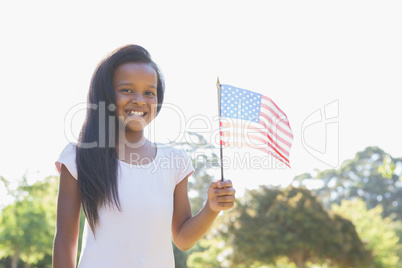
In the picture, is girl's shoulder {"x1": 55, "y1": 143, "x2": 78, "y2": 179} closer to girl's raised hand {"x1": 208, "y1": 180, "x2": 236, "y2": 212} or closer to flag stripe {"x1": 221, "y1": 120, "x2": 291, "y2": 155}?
girl's raised hand {"x1": 208, "y1": 180, "x2": 236, "y2": 212}

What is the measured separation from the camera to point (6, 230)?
22.5 m

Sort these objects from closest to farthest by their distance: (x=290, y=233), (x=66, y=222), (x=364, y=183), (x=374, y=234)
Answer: (x=66, y=222), (x=290, y=233), (x=374, y=234), (x=364, y=183)

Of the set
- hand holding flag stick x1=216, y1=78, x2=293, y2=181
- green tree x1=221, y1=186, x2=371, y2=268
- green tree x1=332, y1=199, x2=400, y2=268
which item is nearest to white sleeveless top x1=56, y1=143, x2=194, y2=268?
hand holding flag stick x1=216, y1=78, x2=293, y2=181

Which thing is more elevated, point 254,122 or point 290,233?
point 254,122

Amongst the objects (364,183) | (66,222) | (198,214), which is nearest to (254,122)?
(198,214)

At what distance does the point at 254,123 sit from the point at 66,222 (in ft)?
6.12

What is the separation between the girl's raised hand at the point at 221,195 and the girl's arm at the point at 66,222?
2.09 feet

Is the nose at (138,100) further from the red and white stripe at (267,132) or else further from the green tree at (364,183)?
the green tree at (364,183)

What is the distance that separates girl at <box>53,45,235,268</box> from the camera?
2.16 meters

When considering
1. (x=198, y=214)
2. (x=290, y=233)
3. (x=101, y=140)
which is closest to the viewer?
(x=101, y=140)

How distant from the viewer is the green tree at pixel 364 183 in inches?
2165

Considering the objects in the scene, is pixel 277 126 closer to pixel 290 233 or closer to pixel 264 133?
pixel 264 133

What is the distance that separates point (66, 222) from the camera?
85.5 inches

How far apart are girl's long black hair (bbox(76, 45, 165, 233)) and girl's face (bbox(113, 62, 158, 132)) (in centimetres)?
3
